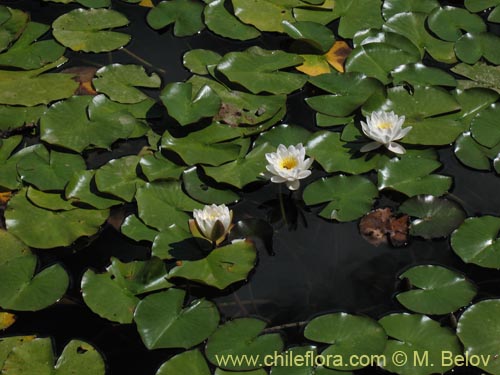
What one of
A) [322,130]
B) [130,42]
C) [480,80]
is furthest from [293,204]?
[130,42]

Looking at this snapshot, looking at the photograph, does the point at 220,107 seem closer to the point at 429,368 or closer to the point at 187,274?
the point at 187,274

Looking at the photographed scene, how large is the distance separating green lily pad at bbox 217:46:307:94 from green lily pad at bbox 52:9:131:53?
0.76 metres

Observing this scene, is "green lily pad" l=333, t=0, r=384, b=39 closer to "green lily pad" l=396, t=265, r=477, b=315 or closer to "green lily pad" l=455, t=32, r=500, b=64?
"green lily pad" l=455, t=32, r=500, b=64

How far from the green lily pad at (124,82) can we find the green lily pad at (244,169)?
74 centimetres

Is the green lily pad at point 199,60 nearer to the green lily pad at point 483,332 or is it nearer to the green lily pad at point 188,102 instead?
the green lily pad at point 188,102

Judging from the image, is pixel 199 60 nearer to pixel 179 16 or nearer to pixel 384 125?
pixel 179 16

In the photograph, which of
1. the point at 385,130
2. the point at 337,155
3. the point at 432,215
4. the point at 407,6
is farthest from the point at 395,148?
the point at 407,6

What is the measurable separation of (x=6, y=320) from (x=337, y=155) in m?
1.74

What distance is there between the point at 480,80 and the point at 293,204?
4.49 ft

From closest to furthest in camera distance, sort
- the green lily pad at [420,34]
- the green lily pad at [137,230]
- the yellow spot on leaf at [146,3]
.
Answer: the green lily pad at [137,230]
the green lily pad at [420,34]
the yellow spot on leaf at [146,3]

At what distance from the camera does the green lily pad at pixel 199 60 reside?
421 centimetres

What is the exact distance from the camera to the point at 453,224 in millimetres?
3398

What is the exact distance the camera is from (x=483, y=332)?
2.98 metres

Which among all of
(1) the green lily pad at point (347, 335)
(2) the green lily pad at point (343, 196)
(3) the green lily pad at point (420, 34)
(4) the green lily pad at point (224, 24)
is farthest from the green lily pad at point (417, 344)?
(4) the green lily pad at point (224, 24)
